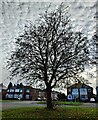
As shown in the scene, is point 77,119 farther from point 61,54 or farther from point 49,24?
point 49,24

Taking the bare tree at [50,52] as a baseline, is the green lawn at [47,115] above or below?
below

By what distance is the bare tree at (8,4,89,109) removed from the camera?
790 inches

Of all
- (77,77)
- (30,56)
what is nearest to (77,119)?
(77,77)

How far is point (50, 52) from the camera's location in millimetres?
20953

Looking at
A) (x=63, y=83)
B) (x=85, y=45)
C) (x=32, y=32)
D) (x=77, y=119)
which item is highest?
(x=32, y=32)

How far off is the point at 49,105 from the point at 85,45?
707 centimetres

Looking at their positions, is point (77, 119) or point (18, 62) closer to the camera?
point (77, 119)

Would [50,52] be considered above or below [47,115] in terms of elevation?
above

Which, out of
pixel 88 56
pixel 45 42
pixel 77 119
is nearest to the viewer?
pixel 77 119

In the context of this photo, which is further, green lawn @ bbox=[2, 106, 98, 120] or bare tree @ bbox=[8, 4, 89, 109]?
bare tree @ bbox=[8, 4, 89, 109]

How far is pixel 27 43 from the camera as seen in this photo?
20688 millimetres

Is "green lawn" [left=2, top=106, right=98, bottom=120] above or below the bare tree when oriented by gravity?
below

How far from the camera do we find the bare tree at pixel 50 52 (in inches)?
790

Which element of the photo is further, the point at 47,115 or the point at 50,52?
the point at 50,52
